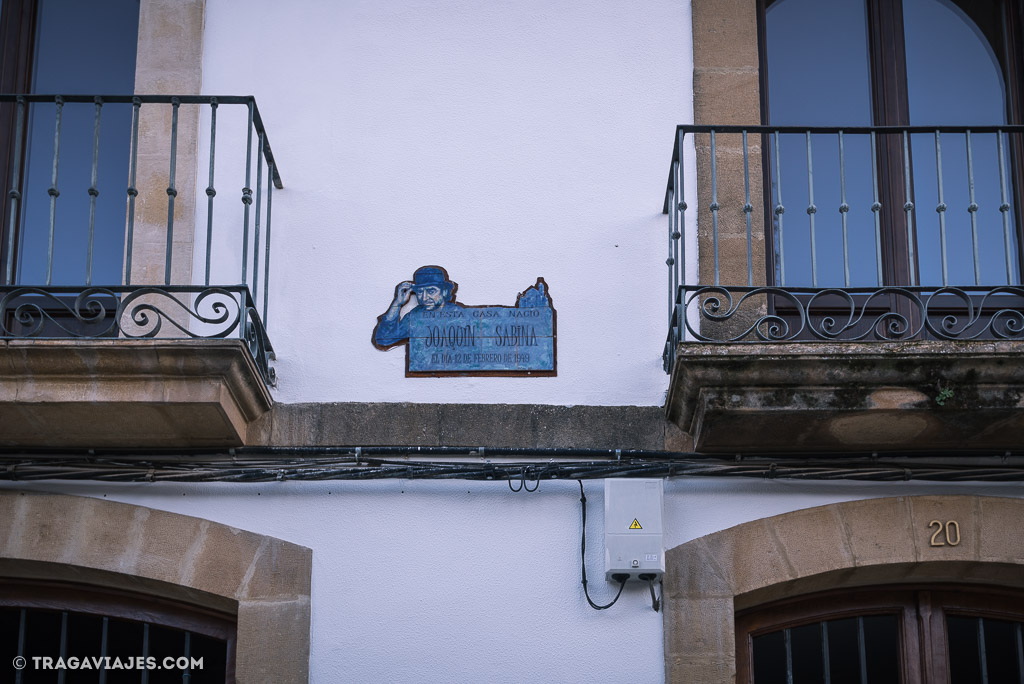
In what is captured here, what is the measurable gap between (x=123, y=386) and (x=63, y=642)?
1189 mm

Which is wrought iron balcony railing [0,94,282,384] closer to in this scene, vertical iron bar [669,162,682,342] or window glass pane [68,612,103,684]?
window glass pane [68,612,103,684]

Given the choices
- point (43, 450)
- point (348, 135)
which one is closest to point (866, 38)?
point (348, 135)

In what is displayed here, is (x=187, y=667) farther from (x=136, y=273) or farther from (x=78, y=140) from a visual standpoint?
(x=78, y=140)

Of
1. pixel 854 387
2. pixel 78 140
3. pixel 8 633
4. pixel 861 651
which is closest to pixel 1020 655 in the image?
pixel 861 651

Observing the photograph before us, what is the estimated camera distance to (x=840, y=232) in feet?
21.8

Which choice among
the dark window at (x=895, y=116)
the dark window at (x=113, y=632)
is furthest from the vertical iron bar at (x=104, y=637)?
the dark window at (x=895, y=116)

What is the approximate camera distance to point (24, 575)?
19.3 feet

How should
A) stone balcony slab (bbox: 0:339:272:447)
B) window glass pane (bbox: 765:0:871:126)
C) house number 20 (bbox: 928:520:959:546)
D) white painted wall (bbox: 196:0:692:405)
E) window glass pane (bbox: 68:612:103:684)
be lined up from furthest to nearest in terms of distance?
window glass pane (bbox: 765:0:871:126) < white painted wall (bbox: 196:0:692:405) < window glass pane (bbox: 68:612:103:684) < house number 20 (bbox: 928:520:959:546) < stone balcony slab (bbox: 0:339:272:447)

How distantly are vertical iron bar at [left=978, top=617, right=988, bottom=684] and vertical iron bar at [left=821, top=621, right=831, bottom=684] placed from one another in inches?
24.6

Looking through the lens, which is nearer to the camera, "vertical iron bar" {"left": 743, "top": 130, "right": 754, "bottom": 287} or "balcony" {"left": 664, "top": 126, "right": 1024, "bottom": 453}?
"balcony" {"left": 664, "top": 126, "right": 1024, "bottom": 453}

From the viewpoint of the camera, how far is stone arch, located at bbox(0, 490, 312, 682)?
5668 mm

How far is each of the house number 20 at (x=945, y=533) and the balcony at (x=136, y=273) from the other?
2.72 m

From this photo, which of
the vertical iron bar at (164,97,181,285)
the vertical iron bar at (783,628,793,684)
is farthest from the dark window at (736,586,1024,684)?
the vertical iron bar at (164,97,181,285)

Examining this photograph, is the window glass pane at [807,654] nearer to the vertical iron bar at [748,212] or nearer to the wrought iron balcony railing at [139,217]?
the vertical iron bar at [748,212]
